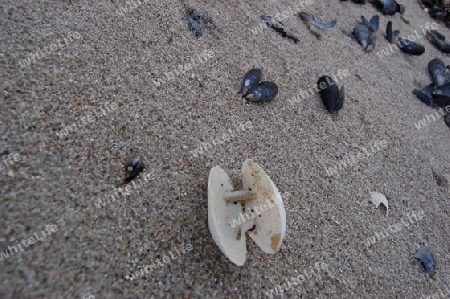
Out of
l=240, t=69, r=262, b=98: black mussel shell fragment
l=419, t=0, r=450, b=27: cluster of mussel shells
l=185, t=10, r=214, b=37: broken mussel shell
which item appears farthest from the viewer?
l=419, t=0, r=450, b=27: cluster of mussel shells

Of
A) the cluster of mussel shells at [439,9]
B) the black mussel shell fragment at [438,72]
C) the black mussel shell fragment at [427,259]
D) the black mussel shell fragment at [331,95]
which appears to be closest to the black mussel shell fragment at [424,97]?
the black mussel shell fragment at [438,72]

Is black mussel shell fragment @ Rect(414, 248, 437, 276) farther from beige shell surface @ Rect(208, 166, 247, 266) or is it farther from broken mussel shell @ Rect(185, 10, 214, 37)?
broken mussel shell @ Rect(185, 10, 214, 37)

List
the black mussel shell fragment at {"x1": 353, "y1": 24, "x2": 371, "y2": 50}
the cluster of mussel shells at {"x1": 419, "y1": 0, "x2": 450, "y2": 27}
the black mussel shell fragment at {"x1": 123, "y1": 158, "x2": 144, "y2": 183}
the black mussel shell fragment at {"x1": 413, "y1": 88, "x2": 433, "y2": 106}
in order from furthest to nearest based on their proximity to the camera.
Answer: the cluster of mussel shells at {"x1": 419, "y1": 0, "x2": 450, "y2": 27} < the black mussel shell fragment at {"x1": 353, "y1": 24, "x2": 371, "y2": 50} < the black mussel shell fragment at {"x1": 413, "y1": 88, "x2": 433, "y2": 106} < the black mussel shell fragment at {"x1": 123, "y1": 158, "x2": 144, "y2": 183}

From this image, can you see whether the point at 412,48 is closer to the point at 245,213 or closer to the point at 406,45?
the point at 406,45

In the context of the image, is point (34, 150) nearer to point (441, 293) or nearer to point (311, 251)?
point (311, 251)

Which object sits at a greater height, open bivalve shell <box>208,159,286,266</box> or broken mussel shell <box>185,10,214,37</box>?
broken mussel shell <box>185,10,214,37</box>

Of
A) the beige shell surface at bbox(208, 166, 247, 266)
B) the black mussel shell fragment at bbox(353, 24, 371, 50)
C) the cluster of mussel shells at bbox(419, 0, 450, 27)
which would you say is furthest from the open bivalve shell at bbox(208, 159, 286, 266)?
the cluster of mussel shells at bbox(419, 0, 450, 27)
